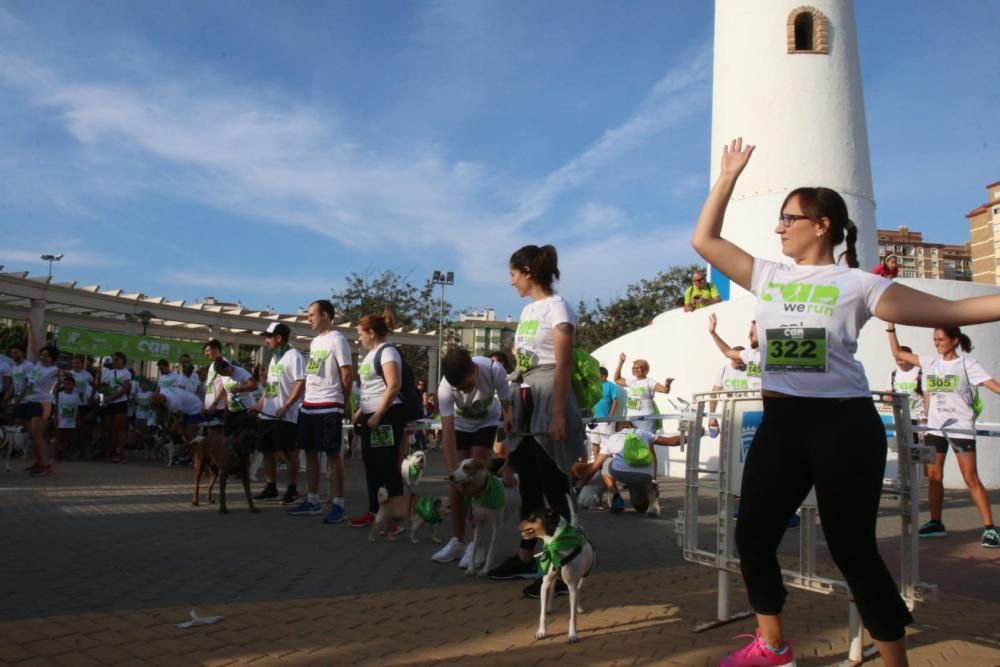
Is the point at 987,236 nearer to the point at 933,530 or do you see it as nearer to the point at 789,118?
the point at 789,118

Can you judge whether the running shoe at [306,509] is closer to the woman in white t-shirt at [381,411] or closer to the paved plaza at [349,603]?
the paved plaza at [349,603]

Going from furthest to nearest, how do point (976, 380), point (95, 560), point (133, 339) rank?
point (133, 339) → point (976, 380) → point (95, 560)

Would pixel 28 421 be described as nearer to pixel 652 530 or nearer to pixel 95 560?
pixel 95 560

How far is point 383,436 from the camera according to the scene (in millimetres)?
6887

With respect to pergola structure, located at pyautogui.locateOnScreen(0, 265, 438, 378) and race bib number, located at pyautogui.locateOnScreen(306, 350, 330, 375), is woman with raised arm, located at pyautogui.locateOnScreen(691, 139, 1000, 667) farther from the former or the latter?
pergola structure, located at pyautogui.locateOnScreen(0, 265, 438, 378)

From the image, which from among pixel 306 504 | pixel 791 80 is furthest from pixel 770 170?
pixel 306 504

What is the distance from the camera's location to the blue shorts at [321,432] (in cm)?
786

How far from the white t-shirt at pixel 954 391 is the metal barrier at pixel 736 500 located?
146 inches

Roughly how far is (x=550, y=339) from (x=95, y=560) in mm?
3639

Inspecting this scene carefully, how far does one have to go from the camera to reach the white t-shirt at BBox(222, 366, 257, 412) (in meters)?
9.96

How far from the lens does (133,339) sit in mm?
21156

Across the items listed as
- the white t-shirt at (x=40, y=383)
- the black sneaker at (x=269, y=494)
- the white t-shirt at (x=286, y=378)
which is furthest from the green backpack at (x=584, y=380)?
the white t-shirt at (x=40, y=383)

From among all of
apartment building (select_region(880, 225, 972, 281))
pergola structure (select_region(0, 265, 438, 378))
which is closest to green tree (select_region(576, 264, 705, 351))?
pergola structure (select_region(0, 265, 438, 378))

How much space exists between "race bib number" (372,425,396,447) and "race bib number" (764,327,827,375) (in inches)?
173
